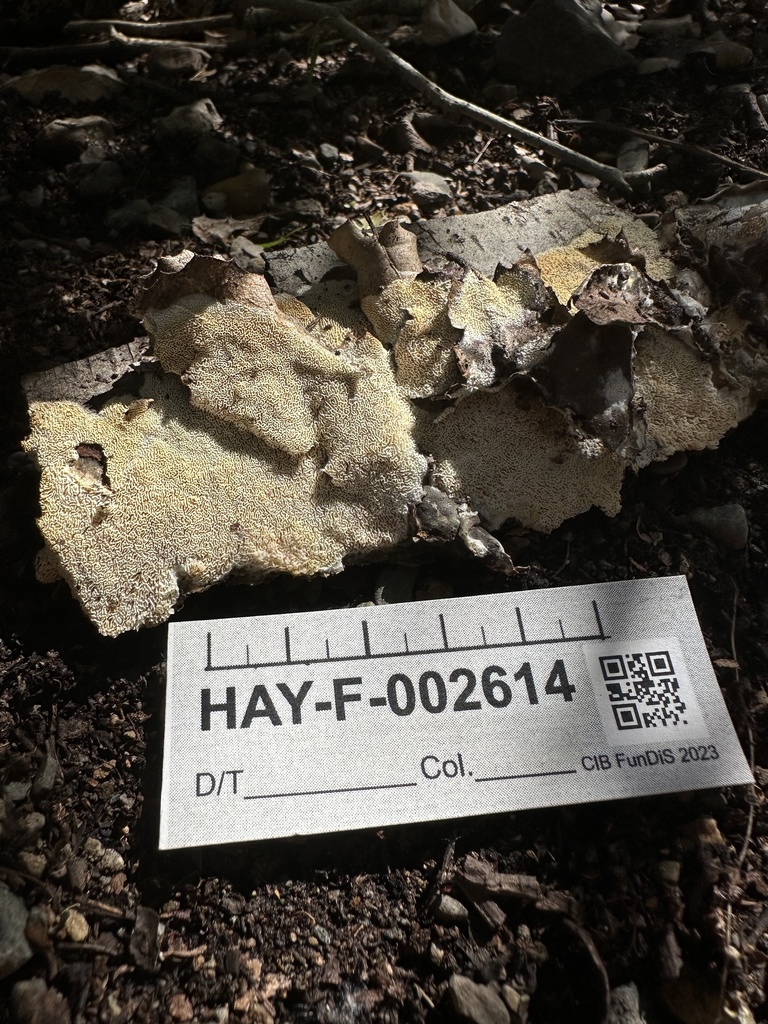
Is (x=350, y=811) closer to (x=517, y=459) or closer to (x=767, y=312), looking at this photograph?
(x=517, y=459)

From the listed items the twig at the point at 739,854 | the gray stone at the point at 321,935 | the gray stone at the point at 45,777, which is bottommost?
the gray stone at the point at 45,777

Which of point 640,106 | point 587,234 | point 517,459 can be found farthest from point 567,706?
point 640,106

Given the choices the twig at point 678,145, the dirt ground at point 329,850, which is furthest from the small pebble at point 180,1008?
the twig at point 678,145

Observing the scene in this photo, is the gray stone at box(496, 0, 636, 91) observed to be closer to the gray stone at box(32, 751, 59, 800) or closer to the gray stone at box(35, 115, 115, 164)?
the gray stone at box(35, 115, 115, 164)

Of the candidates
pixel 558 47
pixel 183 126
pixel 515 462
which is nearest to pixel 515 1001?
pixel 515 462

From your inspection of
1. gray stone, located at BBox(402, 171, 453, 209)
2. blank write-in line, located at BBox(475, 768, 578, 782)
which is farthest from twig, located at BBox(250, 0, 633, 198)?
blank write-in line, located at BBox(475, 768, 578, 782)

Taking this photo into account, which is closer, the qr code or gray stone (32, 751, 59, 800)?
gray stone (32, 751, 59, 800)

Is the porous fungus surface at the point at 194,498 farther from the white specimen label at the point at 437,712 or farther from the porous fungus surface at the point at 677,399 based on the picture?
the porous fungus surface at the point at 677,399
